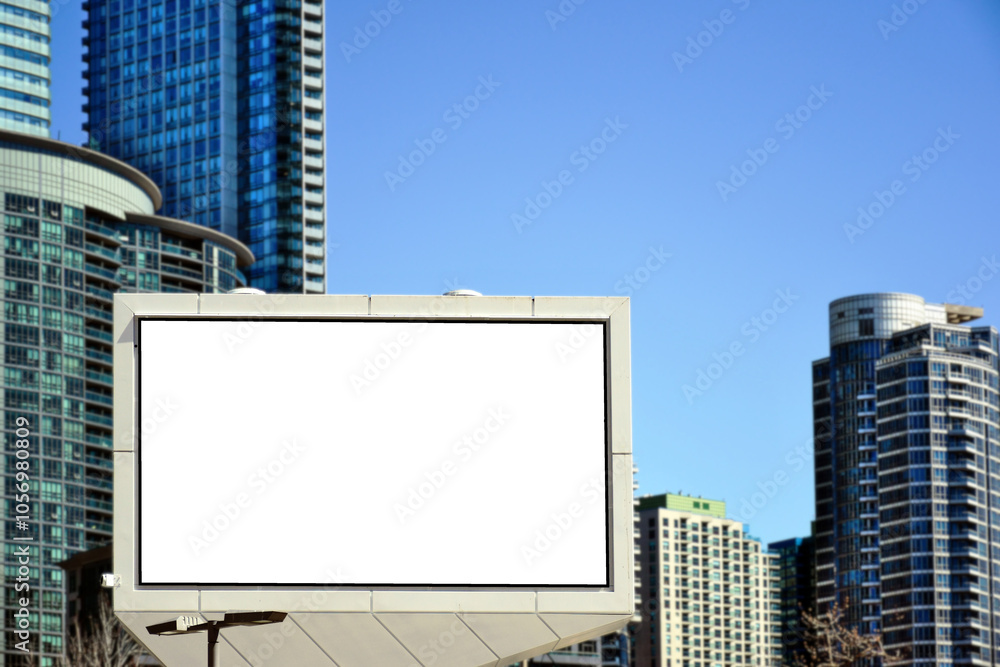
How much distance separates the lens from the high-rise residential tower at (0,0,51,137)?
16212 cm

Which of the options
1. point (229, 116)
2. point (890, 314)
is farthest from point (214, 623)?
point (890, 314)

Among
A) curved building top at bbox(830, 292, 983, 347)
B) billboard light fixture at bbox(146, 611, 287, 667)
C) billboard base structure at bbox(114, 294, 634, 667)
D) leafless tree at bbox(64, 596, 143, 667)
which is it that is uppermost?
curved building top at bbox(830, 292, 983, 347)

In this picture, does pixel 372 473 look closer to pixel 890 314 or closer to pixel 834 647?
pixel 834 647

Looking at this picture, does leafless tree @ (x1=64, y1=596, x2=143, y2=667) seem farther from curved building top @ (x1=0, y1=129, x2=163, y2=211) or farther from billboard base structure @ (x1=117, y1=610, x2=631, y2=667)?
curved building top @ (x1=0, y1=129, x2=163, y2=211)

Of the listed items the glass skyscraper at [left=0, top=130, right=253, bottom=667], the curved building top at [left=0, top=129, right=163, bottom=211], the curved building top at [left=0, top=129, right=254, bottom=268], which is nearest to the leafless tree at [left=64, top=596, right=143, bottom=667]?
the glass skyscraper at [left=0, top=130, right=253, bottom=667]

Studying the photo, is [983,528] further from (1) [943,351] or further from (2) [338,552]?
(2) [338,552]

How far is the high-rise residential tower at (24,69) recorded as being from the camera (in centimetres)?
16212

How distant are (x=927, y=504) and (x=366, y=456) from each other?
6473 inches

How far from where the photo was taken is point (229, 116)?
18900cm

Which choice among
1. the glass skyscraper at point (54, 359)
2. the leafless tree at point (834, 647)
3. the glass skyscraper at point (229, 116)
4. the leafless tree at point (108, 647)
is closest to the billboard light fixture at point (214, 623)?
the leafless tree at point (834, 647)

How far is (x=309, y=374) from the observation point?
78.1 ft

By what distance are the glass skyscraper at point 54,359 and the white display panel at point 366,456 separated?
119m

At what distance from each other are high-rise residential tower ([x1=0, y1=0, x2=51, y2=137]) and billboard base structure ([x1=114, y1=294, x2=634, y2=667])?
5794 inches

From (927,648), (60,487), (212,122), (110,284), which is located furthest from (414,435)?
(212,122)
